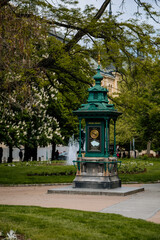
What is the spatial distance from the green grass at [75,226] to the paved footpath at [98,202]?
117cm

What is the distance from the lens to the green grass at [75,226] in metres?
8.58

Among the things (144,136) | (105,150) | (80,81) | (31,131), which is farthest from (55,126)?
(105,150)

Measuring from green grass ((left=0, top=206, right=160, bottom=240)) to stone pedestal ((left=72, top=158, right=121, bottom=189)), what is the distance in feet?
23.0

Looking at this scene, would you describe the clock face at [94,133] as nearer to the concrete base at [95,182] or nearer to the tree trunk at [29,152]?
the concrete base at [95,182]

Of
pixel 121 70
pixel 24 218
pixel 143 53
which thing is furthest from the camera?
pixel 121 70

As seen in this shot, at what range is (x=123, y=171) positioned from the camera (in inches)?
1131

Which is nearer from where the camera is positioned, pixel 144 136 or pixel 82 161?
pixel 82 161

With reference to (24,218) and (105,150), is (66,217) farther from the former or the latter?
(105,150)

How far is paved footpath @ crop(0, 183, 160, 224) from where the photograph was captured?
12.6 meters

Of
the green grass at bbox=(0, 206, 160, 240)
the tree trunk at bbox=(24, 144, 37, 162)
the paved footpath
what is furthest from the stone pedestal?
the tree trunk at bbox=(24, 144, 37, 162)

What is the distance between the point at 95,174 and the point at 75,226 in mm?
9368

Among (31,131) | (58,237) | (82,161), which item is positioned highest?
(31,131)

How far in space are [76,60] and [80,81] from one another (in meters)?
1.14

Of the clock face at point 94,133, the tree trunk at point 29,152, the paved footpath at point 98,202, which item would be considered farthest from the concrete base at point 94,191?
the tree trunk at point 29,152
